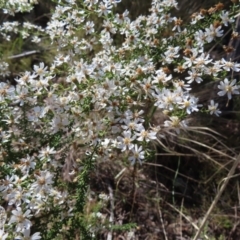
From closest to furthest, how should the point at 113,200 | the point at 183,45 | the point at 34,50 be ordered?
1. the point at 183,45
2. the point at 113,200
3. the point at 34,50

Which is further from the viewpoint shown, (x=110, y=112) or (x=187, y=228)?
(x=187, y=228)

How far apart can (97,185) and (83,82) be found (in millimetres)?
1088

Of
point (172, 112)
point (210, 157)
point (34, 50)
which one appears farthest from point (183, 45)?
point (34, 50)

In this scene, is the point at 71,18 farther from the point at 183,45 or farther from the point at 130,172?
the point at 130,172

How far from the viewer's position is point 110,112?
1656mm

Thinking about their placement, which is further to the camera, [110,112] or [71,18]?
Answer: [71,18]

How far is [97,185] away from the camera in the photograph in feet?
8.61

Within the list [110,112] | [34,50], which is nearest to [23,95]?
[110,112]

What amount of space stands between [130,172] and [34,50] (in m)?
1.44

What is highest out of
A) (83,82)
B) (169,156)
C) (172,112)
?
(83,82)

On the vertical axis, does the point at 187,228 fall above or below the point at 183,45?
below

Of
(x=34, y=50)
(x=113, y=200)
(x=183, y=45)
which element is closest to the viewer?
(x=183, y=45)

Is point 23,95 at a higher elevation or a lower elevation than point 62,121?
higher

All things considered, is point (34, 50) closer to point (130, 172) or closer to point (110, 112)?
point (130, 172)
